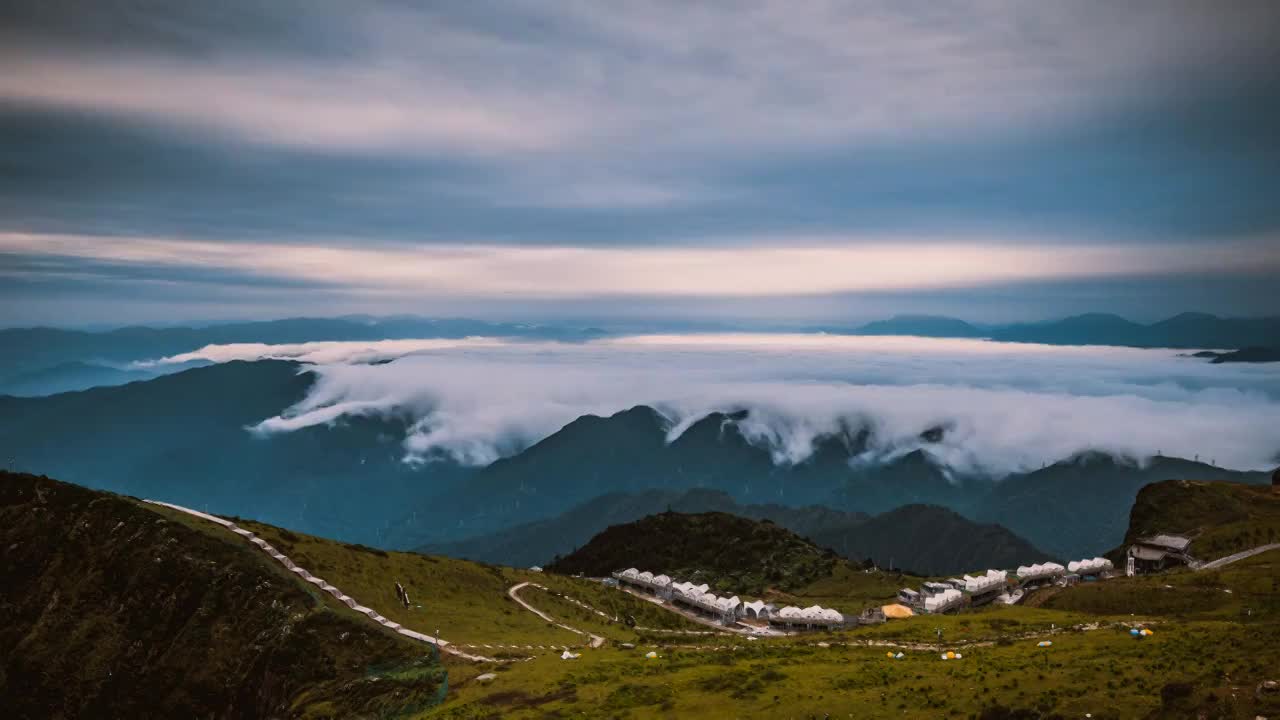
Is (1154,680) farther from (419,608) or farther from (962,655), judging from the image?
(419,608)

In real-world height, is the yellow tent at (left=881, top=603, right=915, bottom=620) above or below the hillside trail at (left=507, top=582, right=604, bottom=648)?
below

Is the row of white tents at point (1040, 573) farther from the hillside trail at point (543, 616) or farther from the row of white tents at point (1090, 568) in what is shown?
the hillside trail at point (543, 616)

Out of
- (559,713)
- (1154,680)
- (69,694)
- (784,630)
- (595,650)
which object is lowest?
(784,630)

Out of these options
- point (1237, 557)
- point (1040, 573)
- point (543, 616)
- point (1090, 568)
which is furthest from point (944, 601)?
point (543, 616)

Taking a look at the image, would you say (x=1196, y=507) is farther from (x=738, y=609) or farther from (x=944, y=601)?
(x=738, y=609)

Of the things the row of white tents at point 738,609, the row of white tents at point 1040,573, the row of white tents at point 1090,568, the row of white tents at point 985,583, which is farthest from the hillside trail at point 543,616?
the row of white tents at point 1090,568

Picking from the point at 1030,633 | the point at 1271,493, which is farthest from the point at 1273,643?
the point at 1271,493

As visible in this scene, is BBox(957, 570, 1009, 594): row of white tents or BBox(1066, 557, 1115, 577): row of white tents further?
BBox(1066, 557, 1115, 577): row of white tents

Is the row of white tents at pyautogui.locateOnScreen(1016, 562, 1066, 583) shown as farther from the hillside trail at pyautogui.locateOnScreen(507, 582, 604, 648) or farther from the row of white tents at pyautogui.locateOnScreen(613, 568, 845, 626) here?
the hillside trail at pyautogui.locateOnScreen(507, 582, 604, 648)

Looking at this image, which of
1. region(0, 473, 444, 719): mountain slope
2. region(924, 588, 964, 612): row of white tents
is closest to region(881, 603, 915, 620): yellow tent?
region(924, 588, 964, 612): row of white tents
